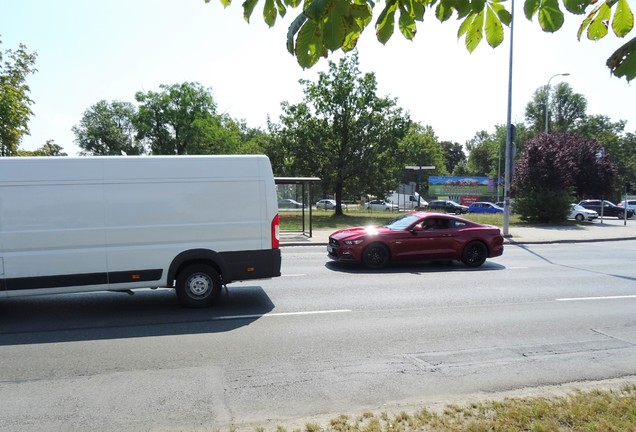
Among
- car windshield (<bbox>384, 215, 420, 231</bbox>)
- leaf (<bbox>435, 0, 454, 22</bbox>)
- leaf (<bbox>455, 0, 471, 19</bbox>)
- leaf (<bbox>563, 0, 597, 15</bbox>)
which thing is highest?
leaf (<bbox>435, 0, 454, 22</bbox>)

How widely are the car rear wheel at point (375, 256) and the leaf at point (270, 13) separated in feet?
30.9

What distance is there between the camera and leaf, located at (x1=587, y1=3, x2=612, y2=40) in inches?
98.6

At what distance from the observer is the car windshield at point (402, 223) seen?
12336 millimetres

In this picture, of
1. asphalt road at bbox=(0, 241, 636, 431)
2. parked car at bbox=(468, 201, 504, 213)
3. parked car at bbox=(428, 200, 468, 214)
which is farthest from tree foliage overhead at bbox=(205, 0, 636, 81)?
parked car at bbox=(428, 200, 468, 214)

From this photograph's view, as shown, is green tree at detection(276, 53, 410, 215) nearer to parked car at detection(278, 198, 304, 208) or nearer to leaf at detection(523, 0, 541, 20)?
parked car at detection(278, 198, 304, 208)

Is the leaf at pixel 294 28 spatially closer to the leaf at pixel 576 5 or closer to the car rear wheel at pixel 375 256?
the leaf at pixel 576 5

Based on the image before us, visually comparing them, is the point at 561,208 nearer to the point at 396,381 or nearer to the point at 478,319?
the point at 478,319

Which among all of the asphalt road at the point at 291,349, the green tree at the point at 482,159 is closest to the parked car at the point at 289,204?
the asphalt road at the point at 291,349

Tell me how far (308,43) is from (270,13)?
1.63 feet

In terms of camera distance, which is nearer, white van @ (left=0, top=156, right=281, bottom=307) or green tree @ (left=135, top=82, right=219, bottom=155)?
white van @ (left=0, top=156, right=281, bottom=307)

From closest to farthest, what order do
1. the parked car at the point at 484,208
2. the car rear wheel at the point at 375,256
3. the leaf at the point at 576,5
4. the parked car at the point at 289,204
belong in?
the leaf at the point at 576,5 → the car rear wheel at the point at 375,256 → the parked car at the point at 289,204 → the parked car at the point at 484,208

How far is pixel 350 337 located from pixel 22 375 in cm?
374

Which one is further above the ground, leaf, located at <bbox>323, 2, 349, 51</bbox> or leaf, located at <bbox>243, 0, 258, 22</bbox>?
leaf, located at <bbox>243, 0, 258, 22</bbox>

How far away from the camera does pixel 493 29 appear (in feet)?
8.43
